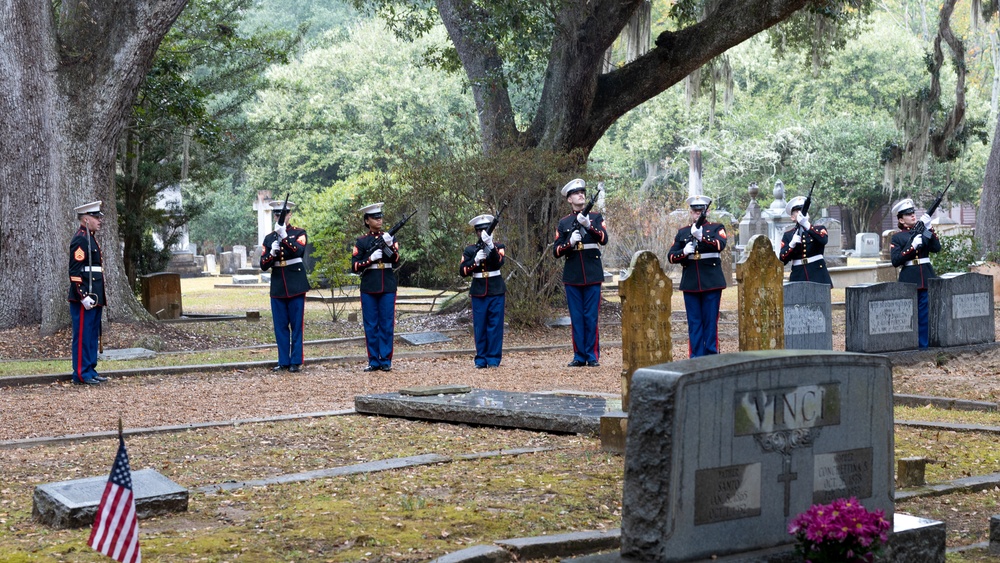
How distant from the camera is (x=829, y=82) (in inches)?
1989

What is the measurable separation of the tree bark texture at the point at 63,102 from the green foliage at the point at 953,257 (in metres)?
12.9

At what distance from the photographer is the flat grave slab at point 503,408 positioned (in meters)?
8.88

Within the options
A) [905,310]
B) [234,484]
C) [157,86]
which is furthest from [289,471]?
[157,86]

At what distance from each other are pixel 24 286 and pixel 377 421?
30.3ft

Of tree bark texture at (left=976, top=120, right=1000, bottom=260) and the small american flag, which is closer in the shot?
the small american flag

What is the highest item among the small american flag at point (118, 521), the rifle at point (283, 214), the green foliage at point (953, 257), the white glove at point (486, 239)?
the rifle at point (283, 214)

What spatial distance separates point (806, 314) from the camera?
40.9 ft

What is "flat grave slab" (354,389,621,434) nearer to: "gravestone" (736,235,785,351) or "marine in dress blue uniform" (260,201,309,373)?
"gravestone" (736,235,785,351)

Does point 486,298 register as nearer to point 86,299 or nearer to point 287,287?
point 287,287

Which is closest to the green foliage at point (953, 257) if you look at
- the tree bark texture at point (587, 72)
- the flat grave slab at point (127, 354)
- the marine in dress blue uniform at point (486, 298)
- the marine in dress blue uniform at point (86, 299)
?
the tree bark texture at point (587, 72)

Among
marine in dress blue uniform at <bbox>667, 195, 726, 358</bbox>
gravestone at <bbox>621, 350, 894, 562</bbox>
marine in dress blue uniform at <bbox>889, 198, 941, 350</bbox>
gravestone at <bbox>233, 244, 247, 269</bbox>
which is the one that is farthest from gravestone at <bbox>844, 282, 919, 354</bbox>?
gravestone at <bbox>233, 244, 247, 269</bbox>

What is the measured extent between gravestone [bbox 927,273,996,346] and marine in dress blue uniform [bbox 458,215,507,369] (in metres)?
5.34

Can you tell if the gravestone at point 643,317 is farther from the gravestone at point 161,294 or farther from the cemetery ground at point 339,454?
the gravestone at point 161,294

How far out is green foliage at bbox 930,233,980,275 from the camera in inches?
766
